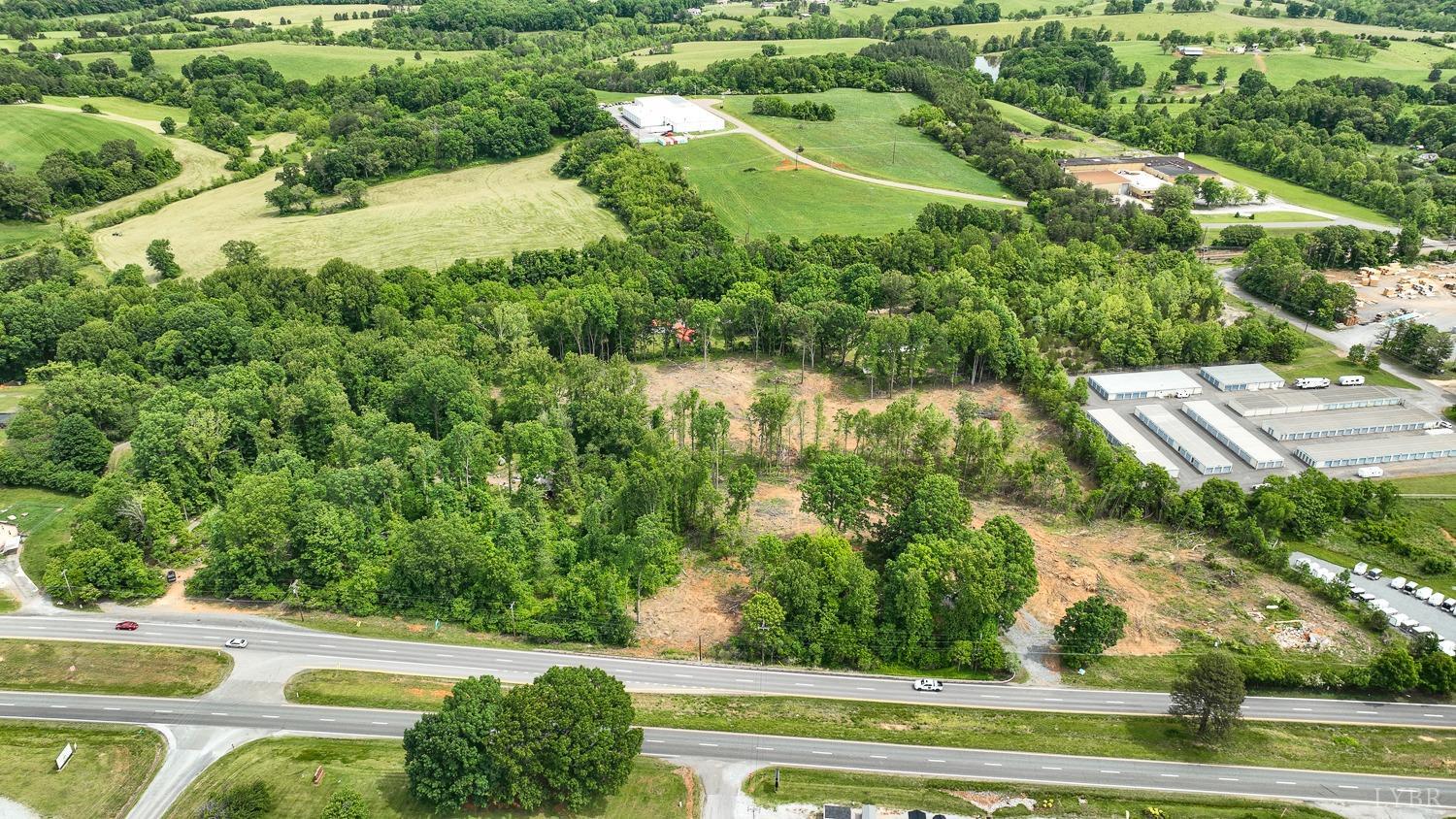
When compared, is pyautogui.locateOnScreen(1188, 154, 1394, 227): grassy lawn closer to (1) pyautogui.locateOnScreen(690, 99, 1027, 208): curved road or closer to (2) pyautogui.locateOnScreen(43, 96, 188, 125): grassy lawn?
(1) pyautogui.locateOnScreen(690, 99, 1027, 208): curved road

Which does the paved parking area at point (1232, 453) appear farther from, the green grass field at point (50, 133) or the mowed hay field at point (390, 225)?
the green grass field at point (50, 133)

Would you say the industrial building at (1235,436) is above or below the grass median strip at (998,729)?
above

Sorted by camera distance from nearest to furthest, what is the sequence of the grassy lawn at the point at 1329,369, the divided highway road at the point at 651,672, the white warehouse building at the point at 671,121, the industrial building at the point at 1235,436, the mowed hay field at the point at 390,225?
the divided highway road at the point at 651,672
the industrial building at the point at 1235,436
the grassy lawn at the point at 1329,369
the mowed hay field at the point at 390,225
the white warehouse building at the point at 671,121

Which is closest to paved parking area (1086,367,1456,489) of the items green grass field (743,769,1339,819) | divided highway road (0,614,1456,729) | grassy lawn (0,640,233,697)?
divided highway road (0,614,1456,729)

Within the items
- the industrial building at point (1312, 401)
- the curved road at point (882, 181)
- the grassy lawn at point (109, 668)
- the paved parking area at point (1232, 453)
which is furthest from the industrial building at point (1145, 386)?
the grassy lawn at point (109, 668)

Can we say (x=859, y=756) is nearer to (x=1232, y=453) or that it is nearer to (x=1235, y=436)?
(x=1232, y=453)

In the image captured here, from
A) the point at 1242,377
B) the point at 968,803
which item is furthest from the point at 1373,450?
the point at 968,803

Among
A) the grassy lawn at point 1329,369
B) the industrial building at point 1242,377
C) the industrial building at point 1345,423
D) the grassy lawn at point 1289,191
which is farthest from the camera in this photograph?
the grassy lawn at point 1289,191
